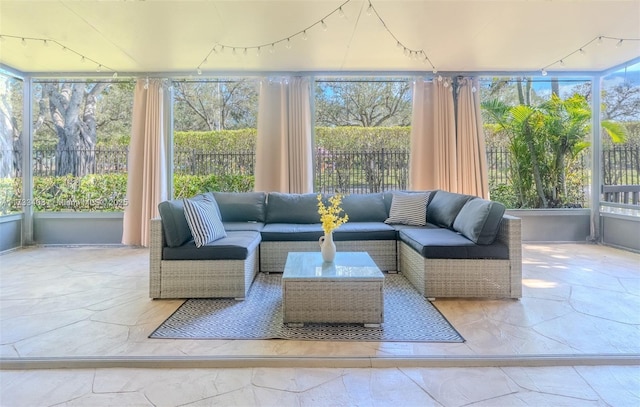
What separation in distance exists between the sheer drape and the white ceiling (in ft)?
1.24

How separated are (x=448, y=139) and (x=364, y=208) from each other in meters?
1.97

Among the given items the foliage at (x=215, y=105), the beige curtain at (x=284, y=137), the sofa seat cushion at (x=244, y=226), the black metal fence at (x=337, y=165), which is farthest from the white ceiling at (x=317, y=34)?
the sofa seat cushion at (x=244, y=226)

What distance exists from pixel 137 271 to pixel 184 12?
2824 millimetres

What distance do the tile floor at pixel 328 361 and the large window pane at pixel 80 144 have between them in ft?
9.31

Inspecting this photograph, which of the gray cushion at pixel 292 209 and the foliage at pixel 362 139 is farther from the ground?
the foliage at pixel 362 139

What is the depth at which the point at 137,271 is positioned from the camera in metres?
3.99

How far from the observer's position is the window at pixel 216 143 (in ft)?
18.5

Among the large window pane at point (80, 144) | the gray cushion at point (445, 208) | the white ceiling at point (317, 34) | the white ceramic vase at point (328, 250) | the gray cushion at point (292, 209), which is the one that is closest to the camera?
the white ceramic vase at point (328, 250)

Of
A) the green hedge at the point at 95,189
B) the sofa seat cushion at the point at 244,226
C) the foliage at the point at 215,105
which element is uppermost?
the foliage at the point at 215,105

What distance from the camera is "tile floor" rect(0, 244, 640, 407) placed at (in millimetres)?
1688

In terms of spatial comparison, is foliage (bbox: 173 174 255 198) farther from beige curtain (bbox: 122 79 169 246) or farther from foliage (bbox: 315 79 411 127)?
foliage (bbox: 315 79 411 127)

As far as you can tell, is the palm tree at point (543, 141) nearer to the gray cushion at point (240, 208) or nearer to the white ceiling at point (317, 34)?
the white ceiling at point (317, 34)

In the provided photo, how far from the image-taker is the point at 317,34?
13.1 feet

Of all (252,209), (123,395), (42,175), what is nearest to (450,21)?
(252,209)
